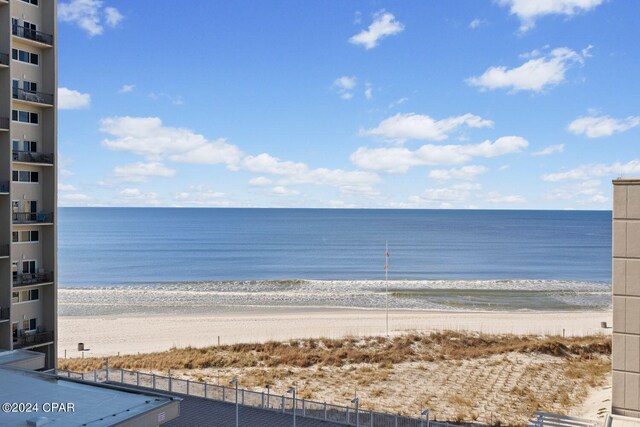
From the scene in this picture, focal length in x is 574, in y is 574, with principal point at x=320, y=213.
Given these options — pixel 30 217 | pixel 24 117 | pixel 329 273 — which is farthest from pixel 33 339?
pixel 329 273

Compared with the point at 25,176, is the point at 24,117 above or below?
above

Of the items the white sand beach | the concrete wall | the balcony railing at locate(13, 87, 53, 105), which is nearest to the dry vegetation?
the white sand beach

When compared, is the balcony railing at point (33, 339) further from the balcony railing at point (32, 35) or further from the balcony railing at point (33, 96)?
the balcony railing at point (32, 35)

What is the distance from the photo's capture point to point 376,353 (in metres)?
34.4

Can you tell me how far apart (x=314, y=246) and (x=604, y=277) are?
211ft

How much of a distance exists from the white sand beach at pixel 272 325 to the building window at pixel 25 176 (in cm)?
1527

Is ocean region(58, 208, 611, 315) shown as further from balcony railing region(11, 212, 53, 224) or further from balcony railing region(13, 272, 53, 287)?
balcony railing region(11, 212, 53, 224)

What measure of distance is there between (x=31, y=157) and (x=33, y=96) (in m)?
2.67

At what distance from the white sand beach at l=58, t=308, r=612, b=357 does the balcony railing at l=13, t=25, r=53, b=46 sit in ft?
66.9

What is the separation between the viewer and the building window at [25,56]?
24.8 m

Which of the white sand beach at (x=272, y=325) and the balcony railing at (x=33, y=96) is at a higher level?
the balcony railing at (x=33, y=96)

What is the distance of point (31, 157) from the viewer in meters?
25.0

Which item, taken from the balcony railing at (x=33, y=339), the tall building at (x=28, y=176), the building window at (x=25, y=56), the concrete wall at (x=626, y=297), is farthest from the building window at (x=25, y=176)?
the concrete wall at (x=626, y=297)

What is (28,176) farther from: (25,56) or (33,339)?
(33,339)
